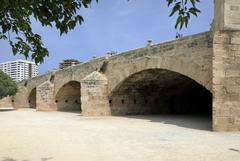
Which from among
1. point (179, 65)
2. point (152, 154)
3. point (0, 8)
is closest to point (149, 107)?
point (179, 65)

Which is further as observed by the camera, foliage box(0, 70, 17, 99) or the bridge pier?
foliage box(0, 70, 17, 99)

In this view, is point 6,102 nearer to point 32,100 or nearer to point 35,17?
point 32,100

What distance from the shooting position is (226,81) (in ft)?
32.4

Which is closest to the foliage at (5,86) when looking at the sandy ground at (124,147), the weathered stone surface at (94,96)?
the weathered stone surface at (94,96)

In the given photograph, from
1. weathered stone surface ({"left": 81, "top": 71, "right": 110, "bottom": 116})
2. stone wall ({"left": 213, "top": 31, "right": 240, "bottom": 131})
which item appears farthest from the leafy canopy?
weathered stone surface ({"left": 81, "top": 71, "right": 110, "bottom": 116})

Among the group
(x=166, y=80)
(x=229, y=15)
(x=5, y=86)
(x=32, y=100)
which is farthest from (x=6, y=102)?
(x=229, y=15)

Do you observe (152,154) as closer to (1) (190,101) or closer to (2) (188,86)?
(2) (188,86)

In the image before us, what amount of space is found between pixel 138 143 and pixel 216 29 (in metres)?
4.60

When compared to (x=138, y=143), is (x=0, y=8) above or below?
above

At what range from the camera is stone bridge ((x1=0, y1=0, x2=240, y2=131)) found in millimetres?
9883

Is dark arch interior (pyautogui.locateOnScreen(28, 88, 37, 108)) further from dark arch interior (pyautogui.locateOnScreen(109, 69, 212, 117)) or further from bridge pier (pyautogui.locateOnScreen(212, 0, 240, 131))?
bridge pier (pyautogui.locateOnScreen(212, 0, 240, 131))

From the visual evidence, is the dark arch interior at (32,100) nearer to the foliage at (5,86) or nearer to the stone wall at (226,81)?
the foliage at (5,86)

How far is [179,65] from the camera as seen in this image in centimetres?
1273

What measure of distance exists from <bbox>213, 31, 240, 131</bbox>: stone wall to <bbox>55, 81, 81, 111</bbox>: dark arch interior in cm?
1486
